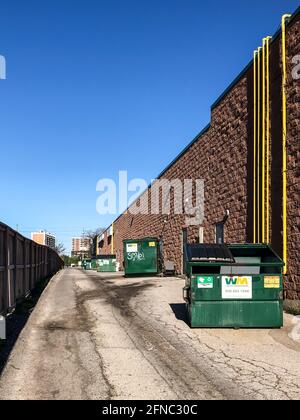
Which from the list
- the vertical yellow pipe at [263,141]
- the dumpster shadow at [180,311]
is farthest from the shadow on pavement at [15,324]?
the vertical yellow pipe at [263,141]

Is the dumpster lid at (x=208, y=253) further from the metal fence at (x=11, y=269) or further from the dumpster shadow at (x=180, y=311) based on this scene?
the metal fence at (x=11, y=269)

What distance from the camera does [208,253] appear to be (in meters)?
10.2

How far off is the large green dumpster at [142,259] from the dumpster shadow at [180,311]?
1294 centimetres

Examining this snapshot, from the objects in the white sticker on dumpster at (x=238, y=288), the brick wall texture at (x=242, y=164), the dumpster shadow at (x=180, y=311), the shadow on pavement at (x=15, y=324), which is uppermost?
the brick wall texture at (x=242, y=164)

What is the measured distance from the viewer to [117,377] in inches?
243

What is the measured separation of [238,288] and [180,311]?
2909mm

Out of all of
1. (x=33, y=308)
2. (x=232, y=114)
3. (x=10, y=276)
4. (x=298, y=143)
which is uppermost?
(x=232, y=114)

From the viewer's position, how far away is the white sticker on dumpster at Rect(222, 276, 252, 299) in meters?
9.51

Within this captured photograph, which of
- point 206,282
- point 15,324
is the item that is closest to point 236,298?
point 206,282

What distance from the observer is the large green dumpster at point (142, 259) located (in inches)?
1032

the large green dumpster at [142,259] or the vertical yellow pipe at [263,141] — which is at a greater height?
the vertical yellow pipe at [263,141]
